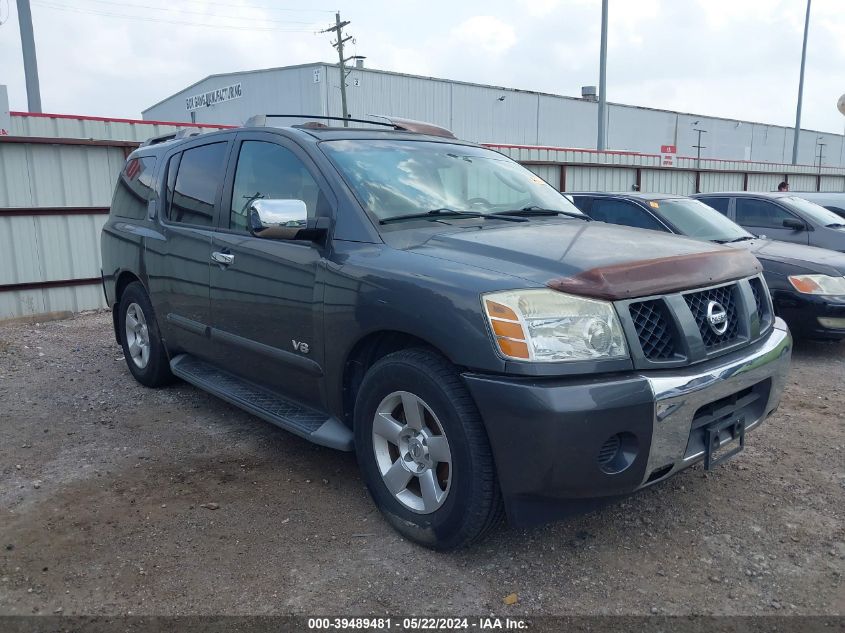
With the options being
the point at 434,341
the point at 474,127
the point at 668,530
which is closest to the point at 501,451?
the point at 434,341

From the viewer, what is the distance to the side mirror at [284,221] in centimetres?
323

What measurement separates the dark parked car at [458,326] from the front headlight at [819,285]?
3.12 m

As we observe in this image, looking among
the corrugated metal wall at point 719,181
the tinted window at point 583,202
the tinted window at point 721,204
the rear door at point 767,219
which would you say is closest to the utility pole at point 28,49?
the tinted window at point 583,202

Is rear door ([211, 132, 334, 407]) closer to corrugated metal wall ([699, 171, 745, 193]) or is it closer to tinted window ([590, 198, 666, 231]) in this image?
tinted window ([590, 198, 666, 231])

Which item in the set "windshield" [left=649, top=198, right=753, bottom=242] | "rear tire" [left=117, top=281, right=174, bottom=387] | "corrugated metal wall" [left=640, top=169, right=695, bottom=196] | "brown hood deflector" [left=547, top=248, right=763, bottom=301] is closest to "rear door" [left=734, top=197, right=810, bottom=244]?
"windshield" [left=649, top=198, right=753, bottom=242]

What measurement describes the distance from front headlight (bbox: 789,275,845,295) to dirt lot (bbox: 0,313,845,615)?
6.03ft

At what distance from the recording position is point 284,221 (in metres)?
3.25

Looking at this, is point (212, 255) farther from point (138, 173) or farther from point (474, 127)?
point (474, 127)

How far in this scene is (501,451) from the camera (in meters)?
2.57

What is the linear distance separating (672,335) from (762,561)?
106 centimetres

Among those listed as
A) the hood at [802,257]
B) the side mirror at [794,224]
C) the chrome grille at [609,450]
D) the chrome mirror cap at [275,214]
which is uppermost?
the chrome mirror cap at [275,214]

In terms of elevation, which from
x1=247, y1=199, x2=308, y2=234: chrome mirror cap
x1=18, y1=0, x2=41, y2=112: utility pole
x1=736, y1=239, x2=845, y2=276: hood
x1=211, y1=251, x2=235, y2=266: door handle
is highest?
x1=18, y1=0, x2=41, y2=112: utility pole

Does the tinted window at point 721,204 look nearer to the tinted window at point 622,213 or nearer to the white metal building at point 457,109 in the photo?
the tinted window at point 622,213

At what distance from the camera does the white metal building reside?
123 feet
